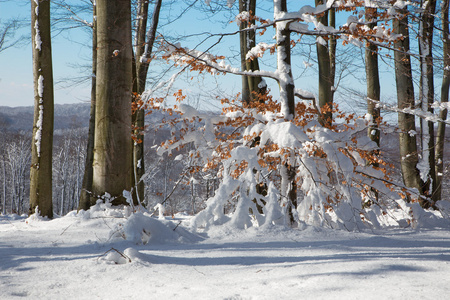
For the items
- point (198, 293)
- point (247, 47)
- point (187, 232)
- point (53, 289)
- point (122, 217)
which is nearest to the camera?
point (198, 293)

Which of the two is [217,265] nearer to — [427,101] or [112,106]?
[112,106]

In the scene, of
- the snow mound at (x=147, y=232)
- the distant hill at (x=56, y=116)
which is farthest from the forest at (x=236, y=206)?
the distant hill at (x=56, y=116)

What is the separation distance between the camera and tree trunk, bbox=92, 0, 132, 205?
14.6 ft

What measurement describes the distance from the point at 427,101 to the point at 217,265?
318 inches

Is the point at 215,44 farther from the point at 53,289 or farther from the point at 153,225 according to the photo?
the point at 53,289

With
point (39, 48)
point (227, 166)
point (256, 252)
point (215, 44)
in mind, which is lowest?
point (256, 252)

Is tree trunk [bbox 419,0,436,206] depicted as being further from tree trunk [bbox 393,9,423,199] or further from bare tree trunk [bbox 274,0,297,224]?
bare tree trunk [bbox 274,0,297,224]

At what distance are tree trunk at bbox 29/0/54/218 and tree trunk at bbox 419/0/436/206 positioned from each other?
26.9 feet

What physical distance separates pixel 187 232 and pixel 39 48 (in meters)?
5.35

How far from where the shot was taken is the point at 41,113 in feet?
21.7

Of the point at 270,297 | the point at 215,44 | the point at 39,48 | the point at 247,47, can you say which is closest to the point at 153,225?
the point at 270,297

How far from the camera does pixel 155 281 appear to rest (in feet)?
6.85

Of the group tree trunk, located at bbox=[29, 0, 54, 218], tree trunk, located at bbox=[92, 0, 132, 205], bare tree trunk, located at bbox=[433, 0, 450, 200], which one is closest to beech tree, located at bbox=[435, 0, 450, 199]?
bare tree trunk, located at bbox=[433, 0, 450, 200]

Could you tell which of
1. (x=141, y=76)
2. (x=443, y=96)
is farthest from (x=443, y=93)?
(x=141, y=76)
